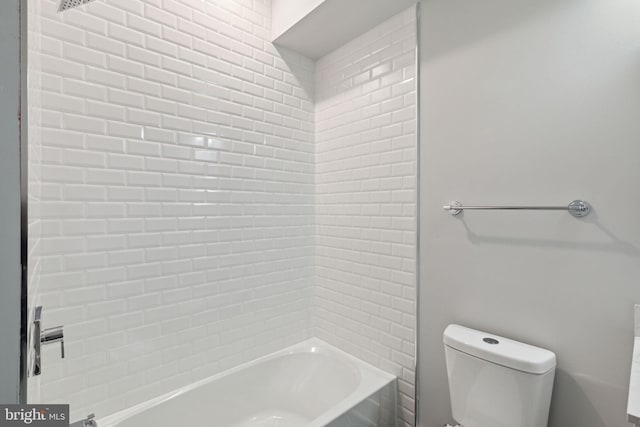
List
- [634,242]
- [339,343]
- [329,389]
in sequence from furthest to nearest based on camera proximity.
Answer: [339,343]
[329,389]
[634,242]

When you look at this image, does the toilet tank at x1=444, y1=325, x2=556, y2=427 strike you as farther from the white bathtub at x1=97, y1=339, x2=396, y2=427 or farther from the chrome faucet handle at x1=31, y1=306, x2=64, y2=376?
the chrome faucet handle at x1=31, y1=306, x2=64, y2=376

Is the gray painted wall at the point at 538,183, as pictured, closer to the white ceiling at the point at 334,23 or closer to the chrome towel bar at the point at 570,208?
the chrome towel bar at the point at 570,208

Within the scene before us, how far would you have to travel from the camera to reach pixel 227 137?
6.07 feet

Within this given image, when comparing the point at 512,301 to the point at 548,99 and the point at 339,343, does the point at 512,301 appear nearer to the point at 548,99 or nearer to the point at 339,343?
the point at 548,99

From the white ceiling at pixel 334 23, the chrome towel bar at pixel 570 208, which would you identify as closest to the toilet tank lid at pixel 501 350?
the chrome towel bar at pixel 570 208

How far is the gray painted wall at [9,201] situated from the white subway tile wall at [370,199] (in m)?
1.59

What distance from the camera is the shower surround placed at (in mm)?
1368

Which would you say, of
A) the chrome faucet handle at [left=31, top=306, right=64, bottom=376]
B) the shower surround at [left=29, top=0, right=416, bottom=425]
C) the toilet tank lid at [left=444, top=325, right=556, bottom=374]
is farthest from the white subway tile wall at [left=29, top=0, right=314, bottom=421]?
the toilet tank lid at [left=444, top=325, right=556, bottom=374]

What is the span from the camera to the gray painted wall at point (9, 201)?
48cm

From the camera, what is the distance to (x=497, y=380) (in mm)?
1240

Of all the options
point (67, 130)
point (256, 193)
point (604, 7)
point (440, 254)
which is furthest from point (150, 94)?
point (604, 7)

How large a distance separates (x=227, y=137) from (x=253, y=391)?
1.61 metres

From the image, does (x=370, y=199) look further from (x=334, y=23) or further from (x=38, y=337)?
(x=38, y=337)

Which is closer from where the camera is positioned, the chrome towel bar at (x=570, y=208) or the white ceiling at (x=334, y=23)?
the chrome towel bar at (x=570, y=208)
